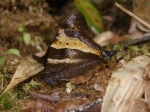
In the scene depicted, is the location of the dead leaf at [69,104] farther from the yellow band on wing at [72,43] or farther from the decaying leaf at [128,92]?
the yellow band on wing at [72,43]

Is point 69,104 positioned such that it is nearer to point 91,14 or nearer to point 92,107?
point 92,107

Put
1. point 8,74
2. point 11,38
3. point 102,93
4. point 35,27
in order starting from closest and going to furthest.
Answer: point 102,93
point 8,74
point 11,38
point 35,27

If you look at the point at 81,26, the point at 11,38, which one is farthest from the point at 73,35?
the point at 11,38

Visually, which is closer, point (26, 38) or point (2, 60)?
point (2, 60)

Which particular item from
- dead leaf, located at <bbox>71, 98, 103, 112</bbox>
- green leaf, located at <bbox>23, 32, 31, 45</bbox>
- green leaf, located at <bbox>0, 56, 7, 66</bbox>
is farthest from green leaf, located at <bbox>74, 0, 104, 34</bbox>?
dead leaf, located at <bbox>71, 98, 103, 112</bbox>

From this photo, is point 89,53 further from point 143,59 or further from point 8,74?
point 8,74

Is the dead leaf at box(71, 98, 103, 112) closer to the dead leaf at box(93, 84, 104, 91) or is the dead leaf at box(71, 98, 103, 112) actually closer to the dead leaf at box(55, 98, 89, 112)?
the dead leaf at box(55, 98, 89, 112)

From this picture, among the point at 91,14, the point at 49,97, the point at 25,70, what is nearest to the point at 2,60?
the point at 25,70
